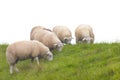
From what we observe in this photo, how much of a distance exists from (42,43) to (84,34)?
434 centimetres

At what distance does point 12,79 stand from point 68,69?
2361 mm

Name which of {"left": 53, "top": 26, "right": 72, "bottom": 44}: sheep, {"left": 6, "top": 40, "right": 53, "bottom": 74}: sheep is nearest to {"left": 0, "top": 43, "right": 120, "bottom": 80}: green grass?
{"left": 6, "top": 40, "right": 53, "bottom": 74}: sheep

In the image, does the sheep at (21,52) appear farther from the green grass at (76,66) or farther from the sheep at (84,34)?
the sheep at (84,34)

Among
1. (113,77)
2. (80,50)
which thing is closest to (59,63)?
(80,50)

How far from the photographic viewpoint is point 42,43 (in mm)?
18938

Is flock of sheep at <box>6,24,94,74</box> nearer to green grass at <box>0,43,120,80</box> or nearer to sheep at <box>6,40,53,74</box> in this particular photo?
sheep at <box>6,40,53,74</box>

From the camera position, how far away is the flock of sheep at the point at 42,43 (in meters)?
16.4

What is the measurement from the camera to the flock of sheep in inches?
647

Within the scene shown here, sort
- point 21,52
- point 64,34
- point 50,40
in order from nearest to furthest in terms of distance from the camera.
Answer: point 21,52 → point 50,40 → point 64,34

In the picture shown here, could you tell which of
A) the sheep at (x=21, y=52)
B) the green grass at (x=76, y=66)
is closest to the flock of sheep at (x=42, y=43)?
the sheep at (x=21, y=52)

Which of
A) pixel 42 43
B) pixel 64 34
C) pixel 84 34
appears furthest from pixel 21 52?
pixel 84 34

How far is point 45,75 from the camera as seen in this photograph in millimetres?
14000

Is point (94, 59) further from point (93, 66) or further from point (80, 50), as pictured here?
point (80, 50)

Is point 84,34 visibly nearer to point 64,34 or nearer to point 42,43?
point 64,34
